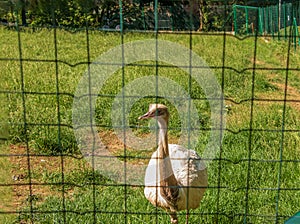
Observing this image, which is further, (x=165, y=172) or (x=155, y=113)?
(x=155, y=113)

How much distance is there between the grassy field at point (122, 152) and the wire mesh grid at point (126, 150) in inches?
0.4

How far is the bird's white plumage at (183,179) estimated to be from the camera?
138 inches

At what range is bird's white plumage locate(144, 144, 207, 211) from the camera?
3.51m

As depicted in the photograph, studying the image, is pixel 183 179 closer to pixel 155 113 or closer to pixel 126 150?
pixel 155 113

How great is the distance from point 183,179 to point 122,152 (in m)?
1.97

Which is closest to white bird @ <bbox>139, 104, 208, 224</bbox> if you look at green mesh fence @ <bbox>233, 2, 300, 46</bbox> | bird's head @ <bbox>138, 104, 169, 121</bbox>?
bird's head @ <bbox>138, 104, 169, 121</bbox>

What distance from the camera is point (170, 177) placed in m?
3.41

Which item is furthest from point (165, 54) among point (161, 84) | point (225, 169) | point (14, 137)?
point (225, 169)

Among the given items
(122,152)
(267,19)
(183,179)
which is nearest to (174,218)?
(183,179)

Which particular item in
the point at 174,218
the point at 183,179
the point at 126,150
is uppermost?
the point at 183,179

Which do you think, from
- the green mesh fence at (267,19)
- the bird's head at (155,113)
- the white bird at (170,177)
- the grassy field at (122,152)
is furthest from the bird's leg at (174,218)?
the green mesh fence at (267,19)

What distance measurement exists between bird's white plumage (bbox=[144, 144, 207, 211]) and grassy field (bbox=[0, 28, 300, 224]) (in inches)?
5.0

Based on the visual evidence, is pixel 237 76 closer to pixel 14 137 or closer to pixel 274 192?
pixel 14 137

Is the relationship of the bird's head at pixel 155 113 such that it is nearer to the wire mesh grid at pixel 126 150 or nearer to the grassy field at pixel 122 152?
the wire mesh grid at pixel 126 150
